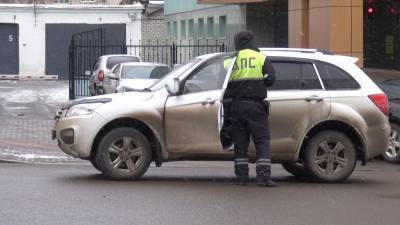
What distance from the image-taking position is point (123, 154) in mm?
9781

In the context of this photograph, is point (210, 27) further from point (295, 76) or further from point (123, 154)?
point (123, 154)

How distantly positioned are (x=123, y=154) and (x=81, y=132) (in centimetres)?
60

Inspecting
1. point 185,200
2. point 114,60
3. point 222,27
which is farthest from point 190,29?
point 185,200

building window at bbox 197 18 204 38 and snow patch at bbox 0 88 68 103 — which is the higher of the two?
building window at bbox 197 18 204 38

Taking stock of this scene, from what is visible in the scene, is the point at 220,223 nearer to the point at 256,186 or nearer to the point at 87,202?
the point at 87,202

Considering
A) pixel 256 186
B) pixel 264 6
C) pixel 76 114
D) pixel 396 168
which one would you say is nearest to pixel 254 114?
pixel 256 186

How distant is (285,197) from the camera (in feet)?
29.5

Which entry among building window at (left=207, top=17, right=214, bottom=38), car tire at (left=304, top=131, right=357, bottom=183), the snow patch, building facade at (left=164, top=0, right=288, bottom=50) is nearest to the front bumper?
car tire at (left=304, top=131, right=357, bottom=183)

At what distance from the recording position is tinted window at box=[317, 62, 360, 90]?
10.3 m

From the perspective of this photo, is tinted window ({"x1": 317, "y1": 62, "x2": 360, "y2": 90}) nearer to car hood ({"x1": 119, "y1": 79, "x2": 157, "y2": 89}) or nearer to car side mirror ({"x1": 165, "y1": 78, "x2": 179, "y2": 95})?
car side mirror ({"x1": 165, "y1": 78, "x2": 179, "y2": 95})

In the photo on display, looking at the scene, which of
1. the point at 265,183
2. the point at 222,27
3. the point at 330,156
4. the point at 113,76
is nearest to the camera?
the point at 265,183

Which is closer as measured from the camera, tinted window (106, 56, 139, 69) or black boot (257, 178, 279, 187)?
black boot (257, 178, 279, 187)

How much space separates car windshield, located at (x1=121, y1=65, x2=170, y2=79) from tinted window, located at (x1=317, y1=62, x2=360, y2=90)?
10.4m

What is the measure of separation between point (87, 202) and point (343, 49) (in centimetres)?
1143
